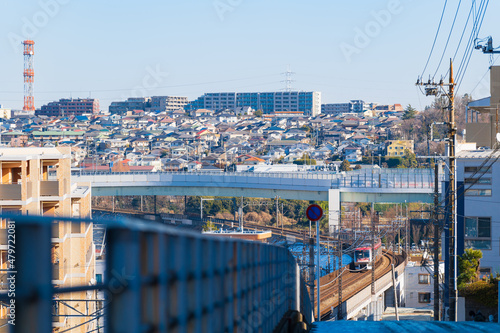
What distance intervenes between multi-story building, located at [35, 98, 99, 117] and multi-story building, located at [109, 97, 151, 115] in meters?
6.90

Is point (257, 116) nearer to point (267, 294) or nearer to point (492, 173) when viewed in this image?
point (492, 173)

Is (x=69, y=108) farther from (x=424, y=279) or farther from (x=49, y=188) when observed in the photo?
(x=49, y=188)

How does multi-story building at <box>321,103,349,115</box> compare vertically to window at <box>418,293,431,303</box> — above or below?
above

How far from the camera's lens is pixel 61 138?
9500 cm

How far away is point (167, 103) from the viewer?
161 meters

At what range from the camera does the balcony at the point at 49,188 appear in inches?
535

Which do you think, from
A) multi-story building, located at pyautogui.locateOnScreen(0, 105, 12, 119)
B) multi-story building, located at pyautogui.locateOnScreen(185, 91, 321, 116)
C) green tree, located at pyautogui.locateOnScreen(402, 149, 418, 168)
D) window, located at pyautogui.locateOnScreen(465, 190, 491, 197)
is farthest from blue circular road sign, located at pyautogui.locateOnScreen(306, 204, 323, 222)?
multi-story building, located at pyautogui.locateOnScreen(185, 91, 321, 116)

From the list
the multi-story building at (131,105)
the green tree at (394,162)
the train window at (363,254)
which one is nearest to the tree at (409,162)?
the green tree at (394,162)

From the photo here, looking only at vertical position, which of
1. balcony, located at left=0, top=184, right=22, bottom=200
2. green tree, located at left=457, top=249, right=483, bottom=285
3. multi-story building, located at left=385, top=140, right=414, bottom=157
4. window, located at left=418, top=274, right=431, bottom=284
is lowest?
window, located at left=418, top=274, right=431, bottom=284

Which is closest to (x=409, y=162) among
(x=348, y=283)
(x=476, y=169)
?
(x=348, y=283)

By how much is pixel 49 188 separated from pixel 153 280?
12.2 meters

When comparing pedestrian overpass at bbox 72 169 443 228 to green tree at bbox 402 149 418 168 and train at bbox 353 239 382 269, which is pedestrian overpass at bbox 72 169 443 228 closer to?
train at bbox 353 239 382 269

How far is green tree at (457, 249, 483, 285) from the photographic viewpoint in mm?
15492

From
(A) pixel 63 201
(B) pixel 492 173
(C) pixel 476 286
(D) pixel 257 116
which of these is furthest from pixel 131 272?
(D) pixel 257 116
